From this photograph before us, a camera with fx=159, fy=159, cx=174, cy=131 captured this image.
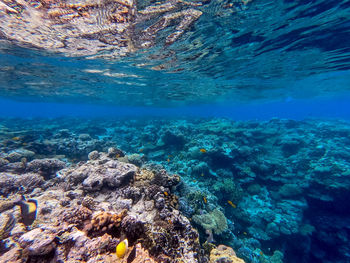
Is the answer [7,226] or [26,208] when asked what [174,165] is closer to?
[26,208]

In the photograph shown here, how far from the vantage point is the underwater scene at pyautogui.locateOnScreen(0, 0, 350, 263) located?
308cm

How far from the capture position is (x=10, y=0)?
21.6 ft

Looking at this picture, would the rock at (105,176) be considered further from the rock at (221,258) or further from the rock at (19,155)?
the rock at (19,155)

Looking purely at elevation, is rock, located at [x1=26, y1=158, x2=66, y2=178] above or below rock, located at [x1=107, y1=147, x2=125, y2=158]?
below

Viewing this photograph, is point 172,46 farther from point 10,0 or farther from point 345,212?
point 345,212

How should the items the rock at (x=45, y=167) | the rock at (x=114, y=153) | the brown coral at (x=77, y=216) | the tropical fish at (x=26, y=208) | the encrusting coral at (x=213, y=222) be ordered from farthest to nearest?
the rock at (x=114, y=153)
the rock at (x=45, y=167)
the encrusting coral at (x=213, y=222)
the tropical fish at (x=26, y=208)
the brown coral at (x=77, y=216)

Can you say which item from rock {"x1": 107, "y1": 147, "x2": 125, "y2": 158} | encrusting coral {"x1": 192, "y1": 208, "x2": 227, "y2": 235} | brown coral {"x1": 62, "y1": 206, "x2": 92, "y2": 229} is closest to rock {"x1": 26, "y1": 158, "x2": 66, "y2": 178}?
rock {"x1": 107, "y1": 147, "x2": 125, "y2": 158}

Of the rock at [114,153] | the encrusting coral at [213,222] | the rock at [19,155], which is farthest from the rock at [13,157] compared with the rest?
the encrusting coral at [213,222]

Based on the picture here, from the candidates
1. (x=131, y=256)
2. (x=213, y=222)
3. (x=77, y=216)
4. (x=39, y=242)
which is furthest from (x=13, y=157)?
(x=213, y=222)

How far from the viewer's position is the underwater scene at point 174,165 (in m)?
3.08

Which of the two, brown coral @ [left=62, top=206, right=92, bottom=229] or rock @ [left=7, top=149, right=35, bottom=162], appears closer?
brown coral @ [left=62, top=206, right=92, bottom=229]

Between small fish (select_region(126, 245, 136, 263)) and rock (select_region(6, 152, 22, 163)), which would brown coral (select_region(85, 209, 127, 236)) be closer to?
small fish (select_region(126, 245, 136, 263))

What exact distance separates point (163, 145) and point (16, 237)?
500 inches

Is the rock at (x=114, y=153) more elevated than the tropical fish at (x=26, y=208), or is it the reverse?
the rock at (x=114, y=153)
